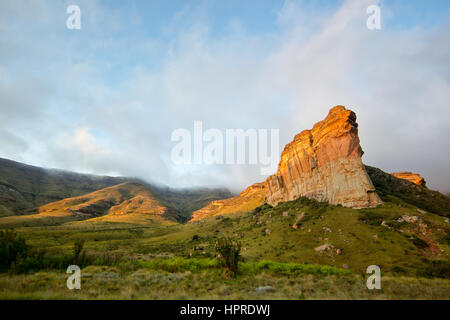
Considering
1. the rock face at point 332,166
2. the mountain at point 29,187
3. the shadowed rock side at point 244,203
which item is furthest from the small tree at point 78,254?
the mountain at point 29,187

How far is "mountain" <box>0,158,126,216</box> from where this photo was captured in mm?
102688

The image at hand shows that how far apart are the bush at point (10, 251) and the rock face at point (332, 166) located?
39.0 m

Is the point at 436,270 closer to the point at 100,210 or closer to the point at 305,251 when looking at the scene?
the point at 305,251

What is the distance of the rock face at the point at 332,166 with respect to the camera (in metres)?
31.5

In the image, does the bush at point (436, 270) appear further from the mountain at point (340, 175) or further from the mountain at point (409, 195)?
the mountain at point (409, 195)

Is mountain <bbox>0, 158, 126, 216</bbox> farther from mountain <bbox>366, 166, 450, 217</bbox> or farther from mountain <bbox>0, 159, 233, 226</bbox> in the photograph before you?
mountain <bbox>366, 166, 450, 217</bbox>

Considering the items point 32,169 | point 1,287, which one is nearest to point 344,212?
point 1,287

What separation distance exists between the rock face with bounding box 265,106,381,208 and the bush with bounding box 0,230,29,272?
39.0 metres

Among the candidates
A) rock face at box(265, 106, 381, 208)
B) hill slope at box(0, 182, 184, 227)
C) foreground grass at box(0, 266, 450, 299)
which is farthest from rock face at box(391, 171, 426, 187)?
hill slope at box(0, 182, 184, 227)

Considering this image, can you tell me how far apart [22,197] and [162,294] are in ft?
534
